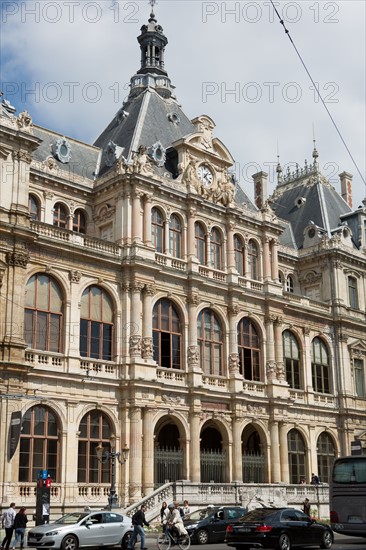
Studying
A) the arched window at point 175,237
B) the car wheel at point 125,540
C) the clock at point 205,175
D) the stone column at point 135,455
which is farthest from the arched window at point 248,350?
the car wheel at point 125,540

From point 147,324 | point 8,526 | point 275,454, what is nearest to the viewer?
point 8,526

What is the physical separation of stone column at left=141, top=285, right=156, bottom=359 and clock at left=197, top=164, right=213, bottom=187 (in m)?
8.57

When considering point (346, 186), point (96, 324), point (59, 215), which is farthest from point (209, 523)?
point (346, 186)

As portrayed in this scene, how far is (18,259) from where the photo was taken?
114 ft

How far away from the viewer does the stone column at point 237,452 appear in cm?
4197

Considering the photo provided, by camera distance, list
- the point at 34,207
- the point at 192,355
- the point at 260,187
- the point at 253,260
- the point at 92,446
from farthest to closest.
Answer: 1. the point at 260,187
2. the point at 253,260
3. the point at 192,355
4. the point at 34,207
5. the point at 92,446

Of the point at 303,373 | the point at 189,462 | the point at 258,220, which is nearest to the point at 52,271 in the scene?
the point at 189,462

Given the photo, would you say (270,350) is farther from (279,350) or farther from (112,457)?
(112,457)

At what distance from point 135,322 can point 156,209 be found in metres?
6.88

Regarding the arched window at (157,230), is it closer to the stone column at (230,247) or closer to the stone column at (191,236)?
the stone column at (191,236)

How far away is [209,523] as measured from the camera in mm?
30578

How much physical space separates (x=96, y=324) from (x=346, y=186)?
1285 inches

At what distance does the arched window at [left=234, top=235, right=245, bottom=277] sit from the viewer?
1829 inches

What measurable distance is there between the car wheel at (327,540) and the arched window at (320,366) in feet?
82.1
